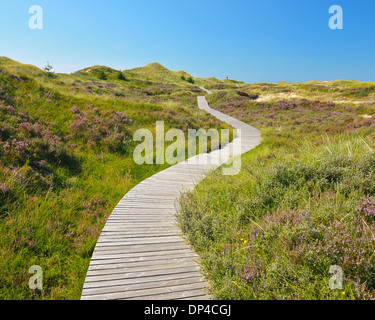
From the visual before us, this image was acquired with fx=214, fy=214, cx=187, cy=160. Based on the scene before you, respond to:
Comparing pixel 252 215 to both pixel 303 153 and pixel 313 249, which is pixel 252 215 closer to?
pixel 313 249

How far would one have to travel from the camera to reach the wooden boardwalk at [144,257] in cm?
295

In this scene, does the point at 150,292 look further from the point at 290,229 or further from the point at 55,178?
the point at 55,178

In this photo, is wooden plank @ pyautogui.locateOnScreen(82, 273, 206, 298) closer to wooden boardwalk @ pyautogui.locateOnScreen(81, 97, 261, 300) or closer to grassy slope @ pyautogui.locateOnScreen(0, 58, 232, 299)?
wooden boardwalk @ pyautogui.locateOnScreen(81, 97, 261, 300)

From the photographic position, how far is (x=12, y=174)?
526 centimetres

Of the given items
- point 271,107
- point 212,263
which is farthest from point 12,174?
point 271,107

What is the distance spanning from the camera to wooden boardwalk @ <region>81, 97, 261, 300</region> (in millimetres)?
2949

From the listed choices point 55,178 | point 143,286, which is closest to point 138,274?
point 143,286

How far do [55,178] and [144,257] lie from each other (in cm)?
425

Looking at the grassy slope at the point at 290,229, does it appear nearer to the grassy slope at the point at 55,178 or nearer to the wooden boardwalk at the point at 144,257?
the wooden boardwalk at the point at 144,257

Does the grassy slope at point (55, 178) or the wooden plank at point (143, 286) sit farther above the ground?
the grassy slope at point (55, 178)

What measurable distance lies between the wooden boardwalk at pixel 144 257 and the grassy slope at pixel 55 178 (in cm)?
43

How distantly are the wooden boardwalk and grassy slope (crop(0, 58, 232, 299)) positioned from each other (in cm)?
43

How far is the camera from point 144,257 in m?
3.69

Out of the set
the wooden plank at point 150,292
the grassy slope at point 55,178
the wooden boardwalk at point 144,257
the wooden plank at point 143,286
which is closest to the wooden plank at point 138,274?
the wooden boardwalk at point 144,257
